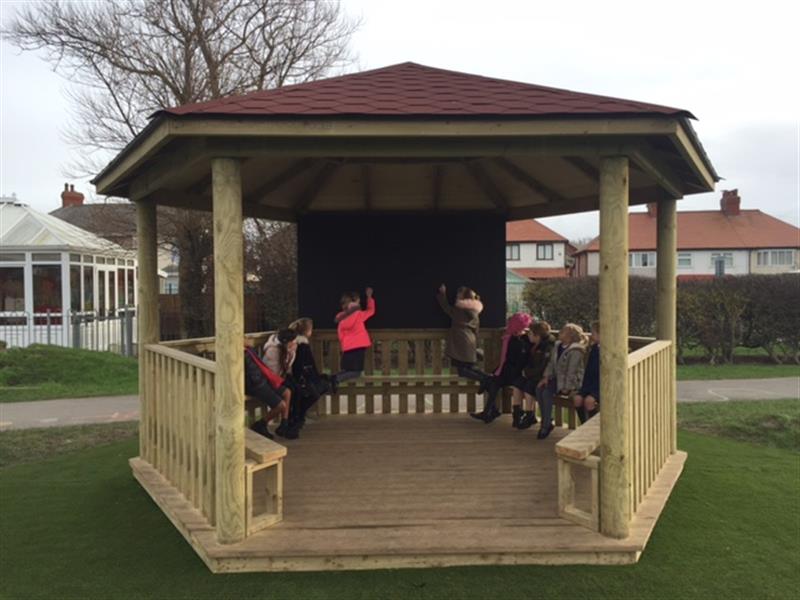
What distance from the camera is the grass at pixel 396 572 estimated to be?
13.0 feet

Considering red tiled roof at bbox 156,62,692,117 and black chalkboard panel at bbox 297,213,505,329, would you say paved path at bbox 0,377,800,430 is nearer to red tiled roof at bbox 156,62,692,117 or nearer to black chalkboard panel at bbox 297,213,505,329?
black chalkboard panel at bbox 297,213,505,329

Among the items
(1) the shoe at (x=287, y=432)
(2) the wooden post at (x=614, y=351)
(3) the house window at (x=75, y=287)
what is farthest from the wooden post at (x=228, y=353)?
(3) the house window at (x=75, y=287)

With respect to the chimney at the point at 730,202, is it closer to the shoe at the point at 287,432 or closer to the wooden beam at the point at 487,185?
the wooden beam at the point at 487,185

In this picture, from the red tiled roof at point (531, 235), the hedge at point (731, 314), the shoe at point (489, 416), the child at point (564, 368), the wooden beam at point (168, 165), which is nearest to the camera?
the wooden beam at point (168, 165)

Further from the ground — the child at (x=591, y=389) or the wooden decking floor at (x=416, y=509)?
the child at (x=591, y=389)

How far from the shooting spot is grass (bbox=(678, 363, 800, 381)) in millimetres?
14062

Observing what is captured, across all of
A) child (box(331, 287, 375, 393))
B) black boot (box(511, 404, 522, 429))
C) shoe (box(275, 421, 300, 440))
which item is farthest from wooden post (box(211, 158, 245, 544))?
black boot (box(511, 404, 522, 429))

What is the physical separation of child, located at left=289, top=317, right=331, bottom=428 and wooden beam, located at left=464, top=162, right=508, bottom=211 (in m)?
2.52

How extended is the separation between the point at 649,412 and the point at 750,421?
4303mm

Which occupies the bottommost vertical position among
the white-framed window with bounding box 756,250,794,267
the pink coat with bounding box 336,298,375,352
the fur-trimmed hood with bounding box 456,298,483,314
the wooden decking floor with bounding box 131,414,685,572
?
the wooden decking floor with bounding box 131,414,685,572

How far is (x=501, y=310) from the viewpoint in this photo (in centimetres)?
878

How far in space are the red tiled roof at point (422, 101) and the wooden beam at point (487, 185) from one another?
1968 mm

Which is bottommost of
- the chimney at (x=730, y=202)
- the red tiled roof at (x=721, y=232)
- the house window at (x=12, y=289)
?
the house window at (x=12, y=289)

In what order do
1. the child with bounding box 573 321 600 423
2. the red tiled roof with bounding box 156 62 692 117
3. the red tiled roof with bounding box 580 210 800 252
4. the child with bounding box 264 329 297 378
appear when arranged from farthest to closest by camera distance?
the red tiled roof with bounding box 580 210 800 252
the child with bounding box 264 329 297 378
the child with bounding box 573 321 600 423
the red tiled roof with bounding box 156 62 692 117
